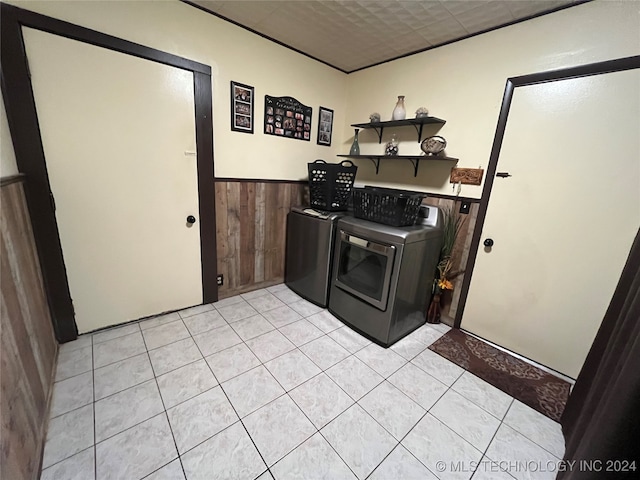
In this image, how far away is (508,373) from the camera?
69.8 inches

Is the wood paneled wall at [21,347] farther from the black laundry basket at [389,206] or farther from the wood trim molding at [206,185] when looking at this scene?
the black laundry basket at [389,206]

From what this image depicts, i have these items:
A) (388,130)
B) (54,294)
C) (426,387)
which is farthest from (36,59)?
(426,387)

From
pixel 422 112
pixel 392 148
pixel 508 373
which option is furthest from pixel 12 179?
pixel 508 373

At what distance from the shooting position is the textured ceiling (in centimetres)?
168

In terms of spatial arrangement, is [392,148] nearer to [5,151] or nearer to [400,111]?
[400,111]

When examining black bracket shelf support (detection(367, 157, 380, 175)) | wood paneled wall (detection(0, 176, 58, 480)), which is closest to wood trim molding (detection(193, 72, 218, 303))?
wood paneled wall (detection(0, 176, 58, 480))

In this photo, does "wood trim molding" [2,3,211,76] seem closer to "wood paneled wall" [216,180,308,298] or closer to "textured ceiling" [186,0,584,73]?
"textured ceiling" [186,0,584,73]

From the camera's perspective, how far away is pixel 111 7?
61.8 inches

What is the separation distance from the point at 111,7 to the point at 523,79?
8.96 ft

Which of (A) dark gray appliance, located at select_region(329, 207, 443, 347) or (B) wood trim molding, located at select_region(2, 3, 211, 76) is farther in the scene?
(A) dark gray appliance, located at select_region(329, 207, 443, 347)

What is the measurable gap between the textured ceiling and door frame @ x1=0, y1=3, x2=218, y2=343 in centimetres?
60

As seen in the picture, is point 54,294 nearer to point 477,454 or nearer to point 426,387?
point 426,387

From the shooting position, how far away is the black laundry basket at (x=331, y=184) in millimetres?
2305

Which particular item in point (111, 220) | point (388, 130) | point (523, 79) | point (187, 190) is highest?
point (523, 79)
